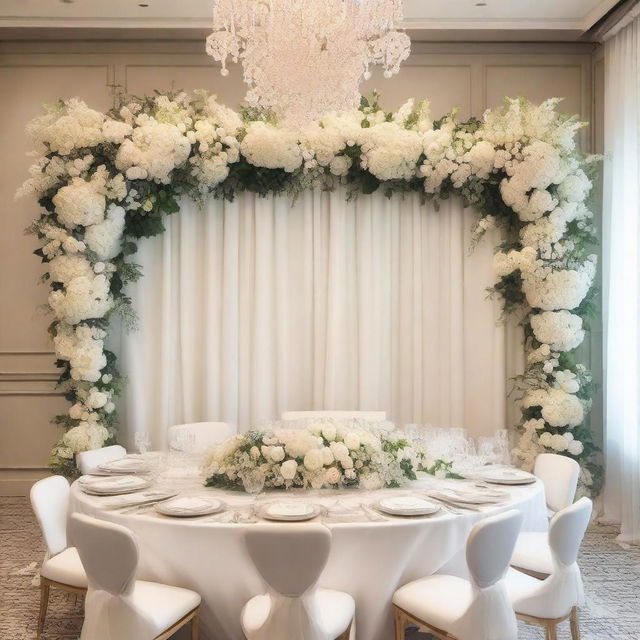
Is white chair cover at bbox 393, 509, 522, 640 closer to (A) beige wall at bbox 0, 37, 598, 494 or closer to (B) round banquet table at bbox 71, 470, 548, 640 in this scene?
(B) round banquet table at bbox 71, 470, 548, 640

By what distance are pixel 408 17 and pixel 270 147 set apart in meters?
1.55

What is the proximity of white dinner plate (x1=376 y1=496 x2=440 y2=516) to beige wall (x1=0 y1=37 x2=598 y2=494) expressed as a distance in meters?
3.98

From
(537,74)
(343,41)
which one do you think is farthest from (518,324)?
(343,41)

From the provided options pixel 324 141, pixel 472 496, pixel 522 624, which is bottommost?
pixel 522 624

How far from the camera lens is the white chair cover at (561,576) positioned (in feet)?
10.2

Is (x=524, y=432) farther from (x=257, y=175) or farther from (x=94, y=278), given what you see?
(x=94, y=278)

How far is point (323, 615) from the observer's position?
2.95 meters

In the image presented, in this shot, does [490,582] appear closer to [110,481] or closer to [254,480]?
[254,480]

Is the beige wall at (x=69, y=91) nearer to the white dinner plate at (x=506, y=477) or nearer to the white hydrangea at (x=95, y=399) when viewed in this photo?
the white hydrangea at (x=95, y=399)

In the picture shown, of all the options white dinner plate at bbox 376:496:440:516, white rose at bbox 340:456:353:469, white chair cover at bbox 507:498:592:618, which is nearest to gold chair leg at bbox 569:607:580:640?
white chair cover at bbox 507:498:592:618

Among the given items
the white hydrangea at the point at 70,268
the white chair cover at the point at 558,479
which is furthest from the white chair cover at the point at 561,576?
the white hydrangea at the point at 70,268

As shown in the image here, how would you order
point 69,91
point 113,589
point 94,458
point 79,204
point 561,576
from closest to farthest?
point 113,589 < point 561,576 < point 94,458 < point 79,204 < point 69,91

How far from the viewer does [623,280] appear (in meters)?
5.65

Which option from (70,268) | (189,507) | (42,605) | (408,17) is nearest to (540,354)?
(408,17)
